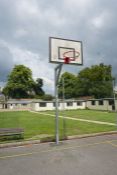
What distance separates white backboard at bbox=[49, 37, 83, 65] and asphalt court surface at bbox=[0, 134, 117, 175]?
16.1 ft

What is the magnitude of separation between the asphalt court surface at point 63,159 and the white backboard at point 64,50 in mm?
4919

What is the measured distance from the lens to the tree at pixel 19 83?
6983cm

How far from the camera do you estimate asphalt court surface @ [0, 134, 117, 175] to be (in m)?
8.02

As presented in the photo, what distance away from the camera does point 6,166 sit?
8.84 metres

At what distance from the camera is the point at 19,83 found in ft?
231

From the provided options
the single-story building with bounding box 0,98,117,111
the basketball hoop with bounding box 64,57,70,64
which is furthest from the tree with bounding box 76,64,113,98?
the basketball hoop with bounding box 64,57,70,64

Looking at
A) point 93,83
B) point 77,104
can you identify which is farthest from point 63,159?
point 93,83

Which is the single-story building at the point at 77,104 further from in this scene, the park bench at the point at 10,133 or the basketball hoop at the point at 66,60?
the basketball hoop at the point at 66,60

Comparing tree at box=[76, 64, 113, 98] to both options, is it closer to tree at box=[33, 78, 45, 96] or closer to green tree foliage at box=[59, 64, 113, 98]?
green tree foliage at box=[59, 64, 113, 98]

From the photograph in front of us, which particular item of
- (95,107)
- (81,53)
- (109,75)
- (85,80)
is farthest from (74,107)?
(81,53)

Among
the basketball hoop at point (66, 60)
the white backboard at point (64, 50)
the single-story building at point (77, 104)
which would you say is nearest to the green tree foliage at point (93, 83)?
the single-story building at point (77, 104)

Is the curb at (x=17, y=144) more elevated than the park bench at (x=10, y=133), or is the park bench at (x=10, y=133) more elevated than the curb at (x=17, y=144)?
the park bench at (x=10, y=133)

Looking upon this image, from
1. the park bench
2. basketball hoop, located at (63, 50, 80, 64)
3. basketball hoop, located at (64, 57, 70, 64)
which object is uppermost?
basketball hoop, located at (63, 50, 80, 64)

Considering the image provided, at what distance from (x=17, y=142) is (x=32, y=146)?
40.3 inches
